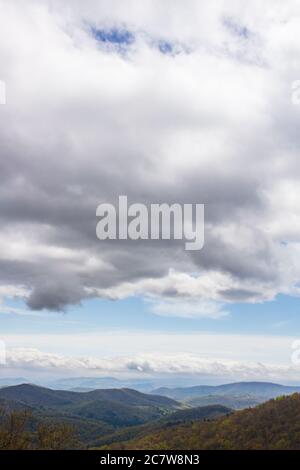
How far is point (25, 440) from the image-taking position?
18250cm
